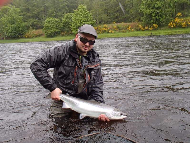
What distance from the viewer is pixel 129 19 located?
219 ft

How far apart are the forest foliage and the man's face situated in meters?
42.4

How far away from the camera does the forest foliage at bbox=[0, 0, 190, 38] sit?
47.2m

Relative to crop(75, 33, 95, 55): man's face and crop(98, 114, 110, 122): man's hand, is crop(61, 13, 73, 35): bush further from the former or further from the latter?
crop(98, 114, 110, 122): man's hand

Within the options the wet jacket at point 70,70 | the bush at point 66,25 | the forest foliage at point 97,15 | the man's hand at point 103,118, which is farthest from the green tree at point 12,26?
the man's hand at point 103,118

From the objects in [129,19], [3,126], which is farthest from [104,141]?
[129,19]

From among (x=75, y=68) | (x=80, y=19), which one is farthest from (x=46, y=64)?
(x=80, y=19)

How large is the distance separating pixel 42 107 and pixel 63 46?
8.80 ft

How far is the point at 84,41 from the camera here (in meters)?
4.61

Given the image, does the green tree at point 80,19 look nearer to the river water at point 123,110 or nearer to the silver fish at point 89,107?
the river water at point 123,110

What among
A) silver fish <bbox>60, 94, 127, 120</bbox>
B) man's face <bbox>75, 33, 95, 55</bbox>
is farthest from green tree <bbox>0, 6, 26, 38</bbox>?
silver fish <bbox>60, 94, 127, 120</bbox>

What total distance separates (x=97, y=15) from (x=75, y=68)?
220 ft

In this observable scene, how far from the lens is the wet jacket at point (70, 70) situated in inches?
179

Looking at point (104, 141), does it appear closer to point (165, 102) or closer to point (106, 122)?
point (106, 122)

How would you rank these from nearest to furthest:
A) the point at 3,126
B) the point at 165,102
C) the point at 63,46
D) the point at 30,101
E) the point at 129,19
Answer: the point at 63,46
the point at 3,126
the point at 165,102
the point at 30,101
the point at 129,19
